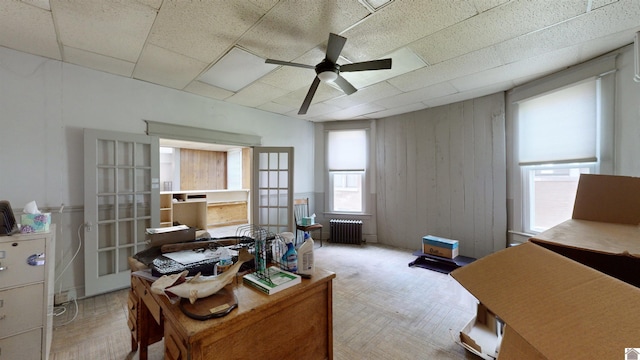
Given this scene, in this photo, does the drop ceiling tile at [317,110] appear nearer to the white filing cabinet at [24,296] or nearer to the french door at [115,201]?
the french door at [115,201]

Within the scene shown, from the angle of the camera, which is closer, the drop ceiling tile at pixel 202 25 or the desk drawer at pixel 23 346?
the desk drawer at pixel 23 346

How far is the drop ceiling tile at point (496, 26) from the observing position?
6.19 feet

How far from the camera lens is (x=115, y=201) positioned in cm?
305

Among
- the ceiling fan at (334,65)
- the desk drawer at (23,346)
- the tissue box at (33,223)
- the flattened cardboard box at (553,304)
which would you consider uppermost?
the ceiling fan at (334,65)

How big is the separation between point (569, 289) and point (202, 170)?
8147 millimetres

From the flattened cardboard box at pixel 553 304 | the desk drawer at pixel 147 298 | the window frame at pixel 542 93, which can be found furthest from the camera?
the window frame at pixel 542 93

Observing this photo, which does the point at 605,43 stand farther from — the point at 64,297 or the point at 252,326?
the point at 64,297

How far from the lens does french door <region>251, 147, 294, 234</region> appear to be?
14.6ft

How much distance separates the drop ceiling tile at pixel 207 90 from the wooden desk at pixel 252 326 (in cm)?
264

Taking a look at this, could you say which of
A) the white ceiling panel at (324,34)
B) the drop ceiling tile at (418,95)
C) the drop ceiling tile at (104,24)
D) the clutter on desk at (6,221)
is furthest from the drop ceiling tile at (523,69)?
the clutter on desk at (6,221)

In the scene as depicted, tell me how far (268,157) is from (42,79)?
2.85 meters

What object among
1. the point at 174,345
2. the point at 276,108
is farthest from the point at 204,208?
the point at 174,345

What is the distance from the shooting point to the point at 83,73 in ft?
9.39

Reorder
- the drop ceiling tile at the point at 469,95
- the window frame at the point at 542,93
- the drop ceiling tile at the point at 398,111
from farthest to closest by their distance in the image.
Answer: the drop ceiling tile at the point at 398,111, the drop ceiling tile at the point at 469,95, the window frame at the point at 542,93
